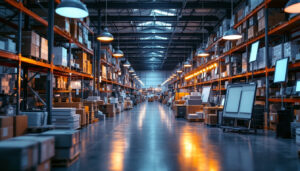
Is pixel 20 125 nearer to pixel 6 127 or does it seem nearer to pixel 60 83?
pixel 6 127

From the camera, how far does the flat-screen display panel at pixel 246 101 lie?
8048mm

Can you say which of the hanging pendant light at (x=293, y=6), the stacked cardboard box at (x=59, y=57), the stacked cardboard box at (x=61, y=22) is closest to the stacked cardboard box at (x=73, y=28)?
the stacked cardboard box at (x=61, y=22)

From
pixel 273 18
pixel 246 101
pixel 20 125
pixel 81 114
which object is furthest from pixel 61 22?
pixel 273 18

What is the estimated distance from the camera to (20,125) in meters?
4.66

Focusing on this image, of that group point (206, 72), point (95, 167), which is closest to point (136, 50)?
point (206, 72)

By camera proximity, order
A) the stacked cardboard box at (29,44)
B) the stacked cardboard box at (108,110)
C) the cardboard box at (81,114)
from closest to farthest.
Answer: the stacked cardboard box at (29,44) < the cardboard box at (81,114) < the stacked cardboard box at (108,110)

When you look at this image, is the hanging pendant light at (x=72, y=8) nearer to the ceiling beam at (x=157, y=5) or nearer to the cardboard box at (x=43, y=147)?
the cardboard box at (x=43, y=147)

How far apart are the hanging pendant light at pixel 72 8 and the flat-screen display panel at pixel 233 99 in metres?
6.04

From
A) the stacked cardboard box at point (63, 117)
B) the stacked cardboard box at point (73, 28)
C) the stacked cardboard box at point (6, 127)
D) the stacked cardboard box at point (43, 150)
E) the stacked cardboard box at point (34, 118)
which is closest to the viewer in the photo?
the stacked cardboard box at point (43, 150)

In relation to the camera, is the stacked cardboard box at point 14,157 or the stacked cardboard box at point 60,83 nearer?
the stacked cardboard box at point 14,157

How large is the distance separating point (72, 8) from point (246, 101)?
6399 mm

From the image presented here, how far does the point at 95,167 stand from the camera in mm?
4055

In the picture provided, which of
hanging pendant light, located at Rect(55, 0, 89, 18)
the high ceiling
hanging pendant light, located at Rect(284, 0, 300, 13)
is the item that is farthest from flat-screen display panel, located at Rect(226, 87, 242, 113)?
the high ceiling

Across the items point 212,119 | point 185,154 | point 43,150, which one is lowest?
point 185,154
